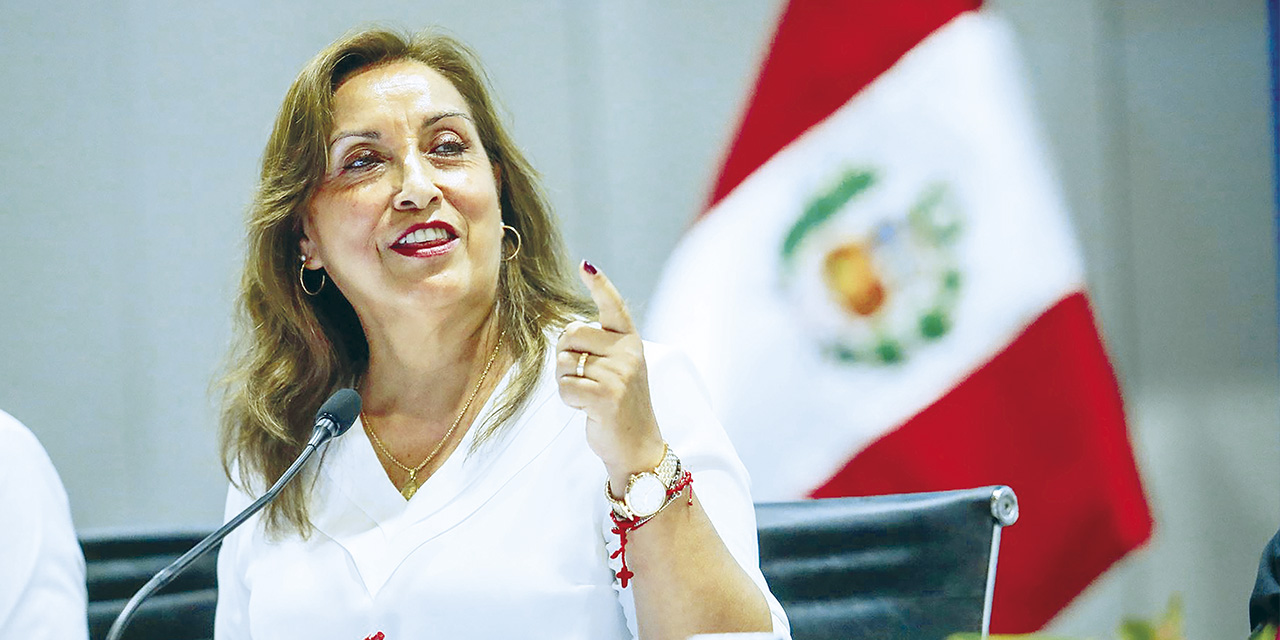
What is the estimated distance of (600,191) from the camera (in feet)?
8.59

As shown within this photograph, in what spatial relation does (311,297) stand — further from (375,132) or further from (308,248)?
(375,132)

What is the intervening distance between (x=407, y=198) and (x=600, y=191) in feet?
3.64

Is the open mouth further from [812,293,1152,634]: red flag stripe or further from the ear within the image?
[812,293,1152,634]: red flag stripe

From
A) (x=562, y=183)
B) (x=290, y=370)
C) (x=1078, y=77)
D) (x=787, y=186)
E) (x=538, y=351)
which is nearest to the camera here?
(x=538, y=351)

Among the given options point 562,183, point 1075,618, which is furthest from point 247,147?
point 1075,618

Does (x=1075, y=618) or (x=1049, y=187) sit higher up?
(x=1049, y=187)

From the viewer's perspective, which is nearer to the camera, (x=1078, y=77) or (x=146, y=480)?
(x=1078, y=77)

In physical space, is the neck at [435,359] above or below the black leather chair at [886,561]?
above

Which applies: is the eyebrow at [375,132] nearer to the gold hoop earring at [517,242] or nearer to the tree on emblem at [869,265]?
the gold hoop earring at [517,242]

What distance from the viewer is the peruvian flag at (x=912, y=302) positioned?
6.91ft

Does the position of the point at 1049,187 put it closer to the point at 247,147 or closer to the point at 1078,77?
the point at 1078,77

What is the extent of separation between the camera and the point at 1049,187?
2.17m

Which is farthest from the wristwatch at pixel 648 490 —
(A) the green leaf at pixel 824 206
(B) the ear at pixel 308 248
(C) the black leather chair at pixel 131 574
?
(A) the green leaf at pixel 824 206

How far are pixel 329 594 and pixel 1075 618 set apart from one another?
156 centimetres
